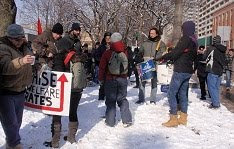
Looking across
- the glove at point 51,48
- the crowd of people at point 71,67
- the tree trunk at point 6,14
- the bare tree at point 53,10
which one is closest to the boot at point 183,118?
the crowd of people at point 71,67

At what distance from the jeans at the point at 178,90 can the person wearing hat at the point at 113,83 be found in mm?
932

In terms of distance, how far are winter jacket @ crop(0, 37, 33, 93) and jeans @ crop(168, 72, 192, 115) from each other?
348cm

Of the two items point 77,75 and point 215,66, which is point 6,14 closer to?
point 77,75

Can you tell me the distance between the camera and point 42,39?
679 cm

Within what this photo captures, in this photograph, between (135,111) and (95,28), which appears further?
(95,28)

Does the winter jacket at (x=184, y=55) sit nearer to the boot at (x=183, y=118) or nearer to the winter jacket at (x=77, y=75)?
the boot at (x=183, y=118)

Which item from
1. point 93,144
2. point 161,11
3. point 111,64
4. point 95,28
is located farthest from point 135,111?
point 95,28

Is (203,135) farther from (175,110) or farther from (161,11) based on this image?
(161,11)

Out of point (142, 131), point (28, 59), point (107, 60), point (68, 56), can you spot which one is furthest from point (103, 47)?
point (28, 59)

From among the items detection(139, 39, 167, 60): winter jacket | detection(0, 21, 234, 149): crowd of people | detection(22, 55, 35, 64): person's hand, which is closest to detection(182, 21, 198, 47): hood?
detection(0, 21, 234, 149): crowd of people

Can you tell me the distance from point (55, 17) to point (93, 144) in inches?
1425

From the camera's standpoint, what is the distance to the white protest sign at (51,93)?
606cm

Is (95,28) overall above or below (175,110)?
above

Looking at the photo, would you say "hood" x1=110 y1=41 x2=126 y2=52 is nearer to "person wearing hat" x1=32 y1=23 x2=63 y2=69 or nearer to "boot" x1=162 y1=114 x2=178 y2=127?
"person wearing hat" x1=32 y1=23 x2=63 y2=69
